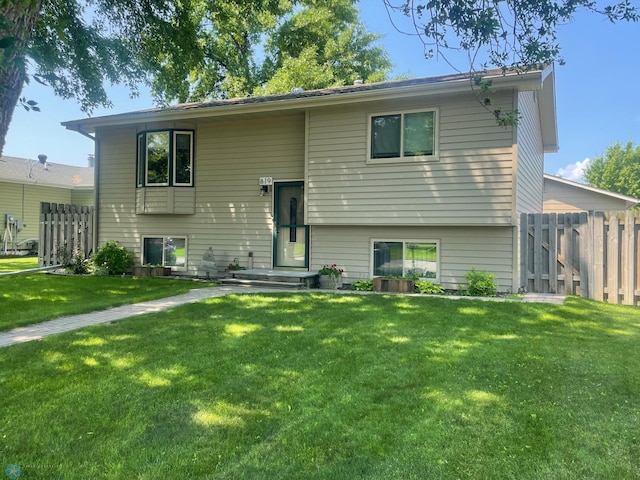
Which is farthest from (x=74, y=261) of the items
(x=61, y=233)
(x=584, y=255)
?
(x=584, y=255)

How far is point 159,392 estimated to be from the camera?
3.44 metres

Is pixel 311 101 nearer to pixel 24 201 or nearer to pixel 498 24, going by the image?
pixel 498 24

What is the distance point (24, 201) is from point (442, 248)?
73.7ft

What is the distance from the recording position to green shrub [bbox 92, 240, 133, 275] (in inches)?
456

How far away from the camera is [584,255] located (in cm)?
802

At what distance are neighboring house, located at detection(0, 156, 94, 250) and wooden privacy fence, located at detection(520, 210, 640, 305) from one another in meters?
21.8

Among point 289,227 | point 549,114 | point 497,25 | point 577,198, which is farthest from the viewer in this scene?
point 577,198

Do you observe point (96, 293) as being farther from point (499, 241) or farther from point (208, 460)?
point (499, 241)

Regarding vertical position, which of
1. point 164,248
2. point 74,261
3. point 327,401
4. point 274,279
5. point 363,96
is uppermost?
point 363,96

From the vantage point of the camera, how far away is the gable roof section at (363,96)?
26.0ft

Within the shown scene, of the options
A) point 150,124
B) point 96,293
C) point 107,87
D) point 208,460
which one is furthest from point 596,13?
point 107,87

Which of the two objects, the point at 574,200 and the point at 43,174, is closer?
the point at 574,200

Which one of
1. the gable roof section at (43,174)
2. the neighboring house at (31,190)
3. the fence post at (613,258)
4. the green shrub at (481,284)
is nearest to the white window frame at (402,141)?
the green shrub at (481,284)

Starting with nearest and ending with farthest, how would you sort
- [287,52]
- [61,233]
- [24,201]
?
[61,233]
[24,201]
[287,52]
